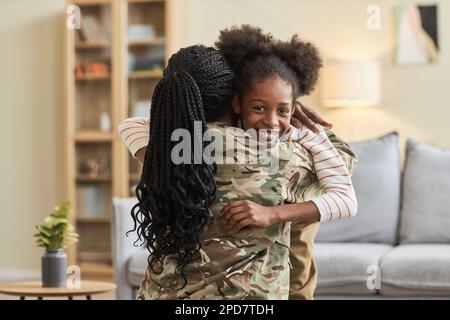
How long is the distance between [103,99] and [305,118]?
425cm

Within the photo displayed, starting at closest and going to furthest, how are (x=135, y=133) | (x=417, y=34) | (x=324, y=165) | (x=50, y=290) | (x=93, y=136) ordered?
(x=324, y=165) < (x=135, y=133) < (x=50, y=290) < (x=417, y=34) < (x=93, y=136)

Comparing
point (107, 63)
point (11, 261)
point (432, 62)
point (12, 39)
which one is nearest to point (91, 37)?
point (107, 63)

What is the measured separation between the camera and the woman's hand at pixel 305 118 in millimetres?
1642

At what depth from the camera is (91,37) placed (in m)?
5.76

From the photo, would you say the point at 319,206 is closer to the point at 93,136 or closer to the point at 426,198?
the point at 426,198

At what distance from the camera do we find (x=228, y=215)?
1.44 m

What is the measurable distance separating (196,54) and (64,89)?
14.6ft

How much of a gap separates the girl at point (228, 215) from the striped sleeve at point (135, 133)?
0.54 ft

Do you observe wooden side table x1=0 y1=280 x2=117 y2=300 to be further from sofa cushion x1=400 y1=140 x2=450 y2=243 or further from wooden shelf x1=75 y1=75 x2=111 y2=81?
wooden shelf x1=75 y1=75 x2=111 y2=81

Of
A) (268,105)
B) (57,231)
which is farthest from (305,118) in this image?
(57,231)

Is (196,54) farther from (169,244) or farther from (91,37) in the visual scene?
(91,37)

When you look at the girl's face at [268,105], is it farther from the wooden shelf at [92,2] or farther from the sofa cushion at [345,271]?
the wooden shelf at [92,2]

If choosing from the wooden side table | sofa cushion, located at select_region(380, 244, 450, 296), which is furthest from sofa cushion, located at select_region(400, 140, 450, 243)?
the wooden side table

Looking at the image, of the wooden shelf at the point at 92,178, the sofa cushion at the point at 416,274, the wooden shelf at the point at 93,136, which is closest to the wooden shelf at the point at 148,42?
the wooden shelf at the point at 93,136
